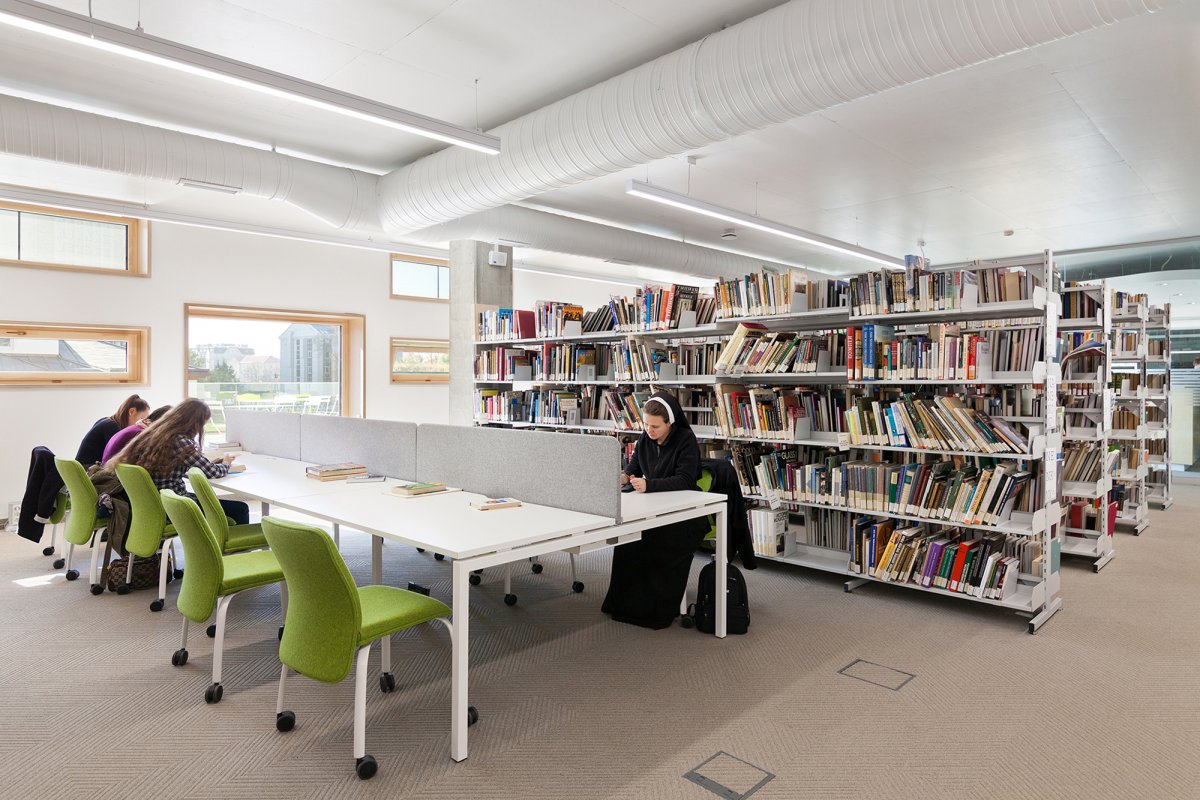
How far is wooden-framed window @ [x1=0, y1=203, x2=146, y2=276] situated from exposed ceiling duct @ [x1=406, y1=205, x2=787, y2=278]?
2.92 m

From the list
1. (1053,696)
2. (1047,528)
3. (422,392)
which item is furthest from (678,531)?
(422,392)

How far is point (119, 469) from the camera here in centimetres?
375

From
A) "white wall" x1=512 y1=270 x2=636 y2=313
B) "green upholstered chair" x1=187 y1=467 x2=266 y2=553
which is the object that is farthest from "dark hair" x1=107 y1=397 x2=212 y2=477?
"white wall" x1=512 y1=270 x2=636 y2=313

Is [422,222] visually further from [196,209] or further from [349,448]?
[196,209]

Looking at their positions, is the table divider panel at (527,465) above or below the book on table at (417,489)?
above

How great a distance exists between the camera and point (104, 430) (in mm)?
5086

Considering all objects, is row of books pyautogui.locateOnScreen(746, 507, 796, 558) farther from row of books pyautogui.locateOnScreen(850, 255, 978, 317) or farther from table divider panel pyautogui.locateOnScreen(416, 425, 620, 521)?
table divider panel pyautogui.locateOnScreen(416, 425, 620, 521)

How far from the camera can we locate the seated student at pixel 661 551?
3838mm

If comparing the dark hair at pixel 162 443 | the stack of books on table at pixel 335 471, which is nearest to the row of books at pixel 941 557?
the stack of books on table at pixel 335 471

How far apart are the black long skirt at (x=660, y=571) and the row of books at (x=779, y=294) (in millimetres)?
1814

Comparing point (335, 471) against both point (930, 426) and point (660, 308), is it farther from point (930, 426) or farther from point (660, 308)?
point (930, 426)

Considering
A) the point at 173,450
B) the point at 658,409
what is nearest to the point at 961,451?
the point at 658,409

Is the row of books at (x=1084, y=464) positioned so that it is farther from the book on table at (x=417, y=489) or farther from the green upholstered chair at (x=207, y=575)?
the green upholstered chair at (x=207, y=575)

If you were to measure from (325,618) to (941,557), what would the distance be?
3496mm
